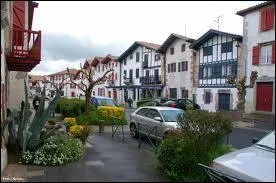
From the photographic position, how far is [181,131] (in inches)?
366

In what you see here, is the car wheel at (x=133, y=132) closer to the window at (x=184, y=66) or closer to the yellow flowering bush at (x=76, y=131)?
the yellow flowering bush at (x=76, y=131)

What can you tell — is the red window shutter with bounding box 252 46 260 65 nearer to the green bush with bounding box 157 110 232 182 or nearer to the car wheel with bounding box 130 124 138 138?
the car wheel with bounding box 130 124 138 138

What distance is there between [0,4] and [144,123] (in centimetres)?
860

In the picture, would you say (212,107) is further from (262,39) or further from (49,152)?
(49,152)

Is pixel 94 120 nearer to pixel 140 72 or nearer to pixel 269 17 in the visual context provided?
pixel 269 17

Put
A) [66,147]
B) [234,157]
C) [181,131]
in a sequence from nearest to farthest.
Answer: [234,157]
[181,131]
[66,147]

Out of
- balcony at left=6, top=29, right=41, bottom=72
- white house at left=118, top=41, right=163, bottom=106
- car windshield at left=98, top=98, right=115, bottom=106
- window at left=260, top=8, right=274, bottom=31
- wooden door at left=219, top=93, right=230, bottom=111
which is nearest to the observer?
window at left=260, top=8, right=274, bottom=31

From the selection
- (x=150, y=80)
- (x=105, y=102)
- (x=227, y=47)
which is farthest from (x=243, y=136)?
(x=150, y=80)

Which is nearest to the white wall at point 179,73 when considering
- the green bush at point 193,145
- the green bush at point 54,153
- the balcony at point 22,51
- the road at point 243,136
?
the road at point 243,136

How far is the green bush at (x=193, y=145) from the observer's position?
8547 millimetres

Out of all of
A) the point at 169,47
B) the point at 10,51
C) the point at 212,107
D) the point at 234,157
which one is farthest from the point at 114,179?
the point at 169,47

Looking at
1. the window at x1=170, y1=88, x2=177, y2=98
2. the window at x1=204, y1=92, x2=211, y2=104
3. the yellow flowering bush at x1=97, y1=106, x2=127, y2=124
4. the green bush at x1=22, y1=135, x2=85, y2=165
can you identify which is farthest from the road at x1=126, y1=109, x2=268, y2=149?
the window at x1=170, y1=88, x2=177, y2=98

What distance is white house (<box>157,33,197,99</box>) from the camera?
4079 centimetres

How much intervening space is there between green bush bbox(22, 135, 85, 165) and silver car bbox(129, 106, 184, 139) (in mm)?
3510
